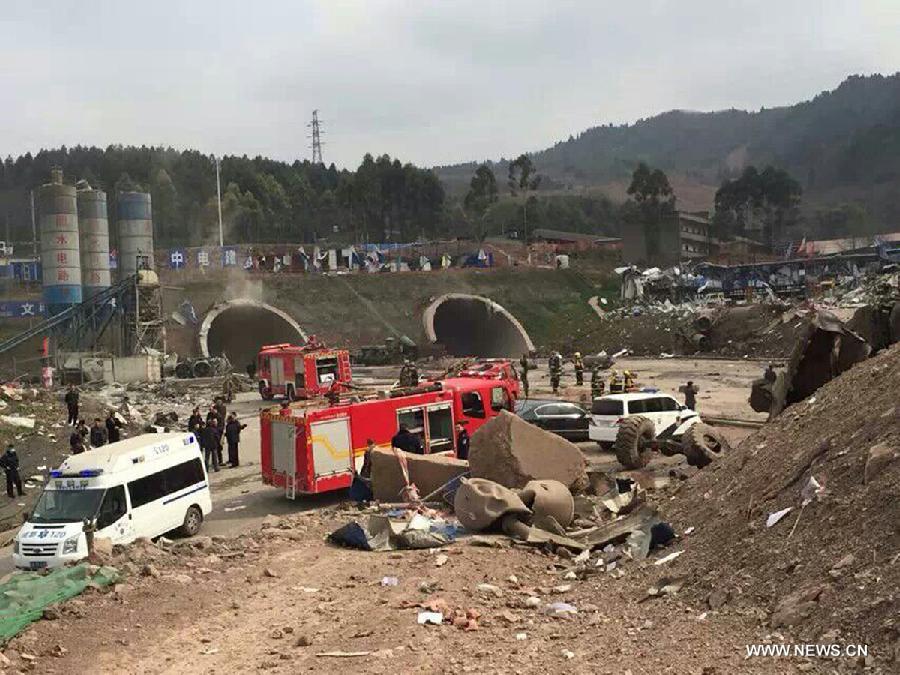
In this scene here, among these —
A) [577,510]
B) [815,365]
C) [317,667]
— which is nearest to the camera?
[317,667]

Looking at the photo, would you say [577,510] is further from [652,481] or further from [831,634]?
[831,634]

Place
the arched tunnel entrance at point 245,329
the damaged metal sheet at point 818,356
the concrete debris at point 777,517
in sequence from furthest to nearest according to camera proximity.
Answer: the arched tunnel entrance at point 245,329, the damaged metal sheet at point 818,356, the concrete debris at point 777,517

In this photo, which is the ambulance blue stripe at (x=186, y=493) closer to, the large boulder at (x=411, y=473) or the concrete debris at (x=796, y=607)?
the large boulder at (x=411, y=473)

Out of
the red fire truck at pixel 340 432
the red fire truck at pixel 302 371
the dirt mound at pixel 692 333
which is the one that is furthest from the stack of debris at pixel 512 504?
the dirt mound at pixel 692 333

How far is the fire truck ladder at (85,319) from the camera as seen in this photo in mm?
49188

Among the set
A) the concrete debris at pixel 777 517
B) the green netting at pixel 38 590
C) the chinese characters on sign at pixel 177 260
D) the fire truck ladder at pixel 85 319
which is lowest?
the green netting at pixel 38 590

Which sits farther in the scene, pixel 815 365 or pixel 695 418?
pixel 695 418

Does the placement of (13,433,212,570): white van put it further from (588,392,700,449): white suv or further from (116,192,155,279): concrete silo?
(116,192,155,279): concrete silo

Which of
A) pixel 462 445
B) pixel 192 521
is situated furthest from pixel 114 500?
pixel 462 445

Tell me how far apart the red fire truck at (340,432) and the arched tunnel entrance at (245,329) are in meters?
38.6

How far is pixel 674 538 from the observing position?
10.2 meters

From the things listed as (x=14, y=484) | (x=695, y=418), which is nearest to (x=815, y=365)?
(x=695, y=418)

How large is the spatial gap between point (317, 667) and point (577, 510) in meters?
6.02

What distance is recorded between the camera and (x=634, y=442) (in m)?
19.1
